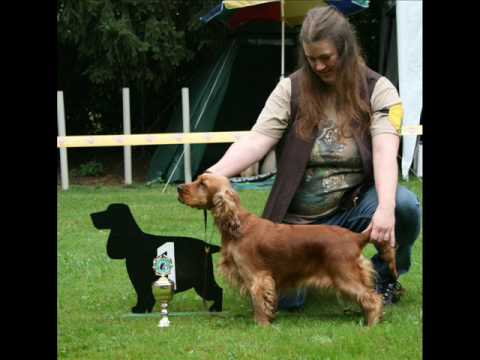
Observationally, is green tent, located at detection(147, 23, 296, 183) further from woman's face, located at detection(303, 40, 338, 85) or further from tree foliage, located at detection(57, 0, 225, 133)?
woman's face, located at detection(303, 40, 338, 85)

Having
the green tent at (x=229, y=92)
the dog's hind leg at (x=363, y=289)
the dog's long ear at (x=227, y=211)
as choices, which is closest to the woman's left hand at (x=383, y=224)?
the dog's hind leg at (x=363, y=289)

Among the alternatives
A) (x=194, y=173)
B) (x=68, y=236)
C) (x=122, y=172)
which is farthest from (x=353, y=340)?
(x=122, y=172)

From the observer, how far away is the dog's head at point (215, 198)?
10.8 ft

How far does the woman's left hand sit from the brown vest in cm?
37

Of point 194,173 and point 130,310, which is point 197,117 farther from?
point 130,310

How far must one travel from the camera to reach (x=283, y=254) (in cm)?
331

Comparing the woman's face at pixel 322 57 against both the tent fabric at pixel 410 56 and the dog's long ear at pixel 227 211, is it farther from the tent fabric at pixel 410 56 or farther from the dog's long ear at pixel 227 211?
the tent fabric at pixel 410 56

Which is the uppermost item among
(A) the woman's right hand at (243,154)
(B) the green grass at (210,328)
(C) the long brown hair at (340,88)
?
(C) the long brown hair at (340,88)

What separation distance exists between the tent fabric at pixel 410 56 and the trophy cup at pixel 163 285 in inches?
230

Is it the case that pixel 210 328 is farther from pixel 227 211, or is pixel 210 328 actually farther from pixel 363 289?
pixel 363 289

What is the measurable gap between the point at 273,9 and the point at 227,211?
6661 millimetres

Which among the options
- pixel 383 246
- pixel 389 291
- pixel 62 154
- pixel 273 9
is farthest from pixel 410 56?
pixel 383 246

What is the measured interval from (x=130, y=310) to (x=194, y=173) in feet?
21.9

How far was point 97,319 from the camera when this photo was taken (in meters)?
3.52
